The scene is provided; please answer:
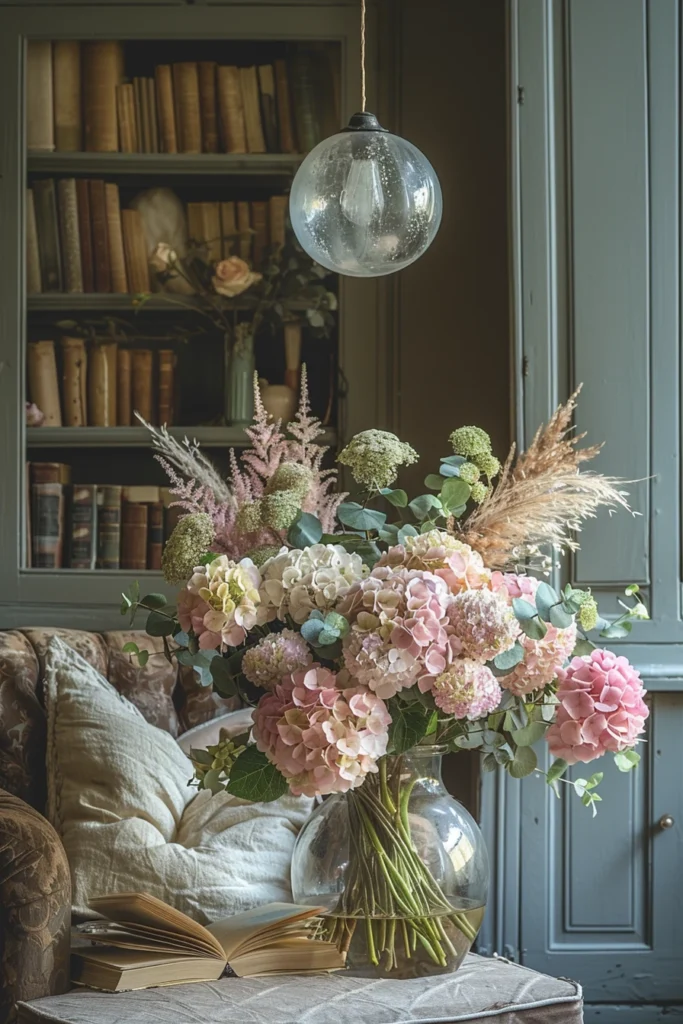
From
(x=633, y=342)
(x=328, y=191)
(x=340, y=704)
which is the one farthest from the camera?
(x=633, y=342)

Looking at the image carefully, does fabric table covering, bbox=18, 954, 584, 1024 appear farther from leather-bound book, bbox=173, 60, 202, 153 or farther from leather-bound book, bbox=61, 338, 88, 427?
leather-bound book, bbox=173, 60, 202, 153

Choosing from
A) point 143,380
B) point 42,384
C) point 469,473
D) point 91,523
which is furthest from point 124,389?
point 469,473

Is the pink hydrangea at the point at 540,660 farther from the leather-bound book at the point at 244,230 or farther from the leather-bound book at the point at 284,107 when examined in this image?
the leather-bound book at the point at 284,107

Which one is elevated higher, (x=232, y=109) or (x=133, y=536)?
(x=232, y=109)

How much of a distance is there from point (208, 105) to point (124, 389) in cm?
73

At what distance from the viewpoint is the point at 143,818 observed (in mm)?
1962

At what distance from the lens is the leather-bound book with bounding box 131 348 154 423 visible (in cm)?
280

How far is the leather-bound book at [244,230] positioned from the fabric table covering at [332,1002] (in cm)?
180

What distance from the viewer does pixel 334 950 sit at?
1.42m

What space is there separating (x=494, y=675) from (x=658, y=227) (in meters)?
1.39

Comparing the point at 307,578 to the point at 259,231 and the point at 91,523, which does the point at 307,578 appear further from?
the point at 259,231

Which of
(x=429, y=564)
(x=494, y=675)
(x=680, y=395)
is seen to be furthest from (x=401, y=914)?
(x=680, y=395)

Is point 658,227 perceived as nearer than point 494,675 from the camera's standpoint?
No

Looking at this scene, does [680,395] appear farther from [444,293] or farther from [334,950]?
[334,950]
